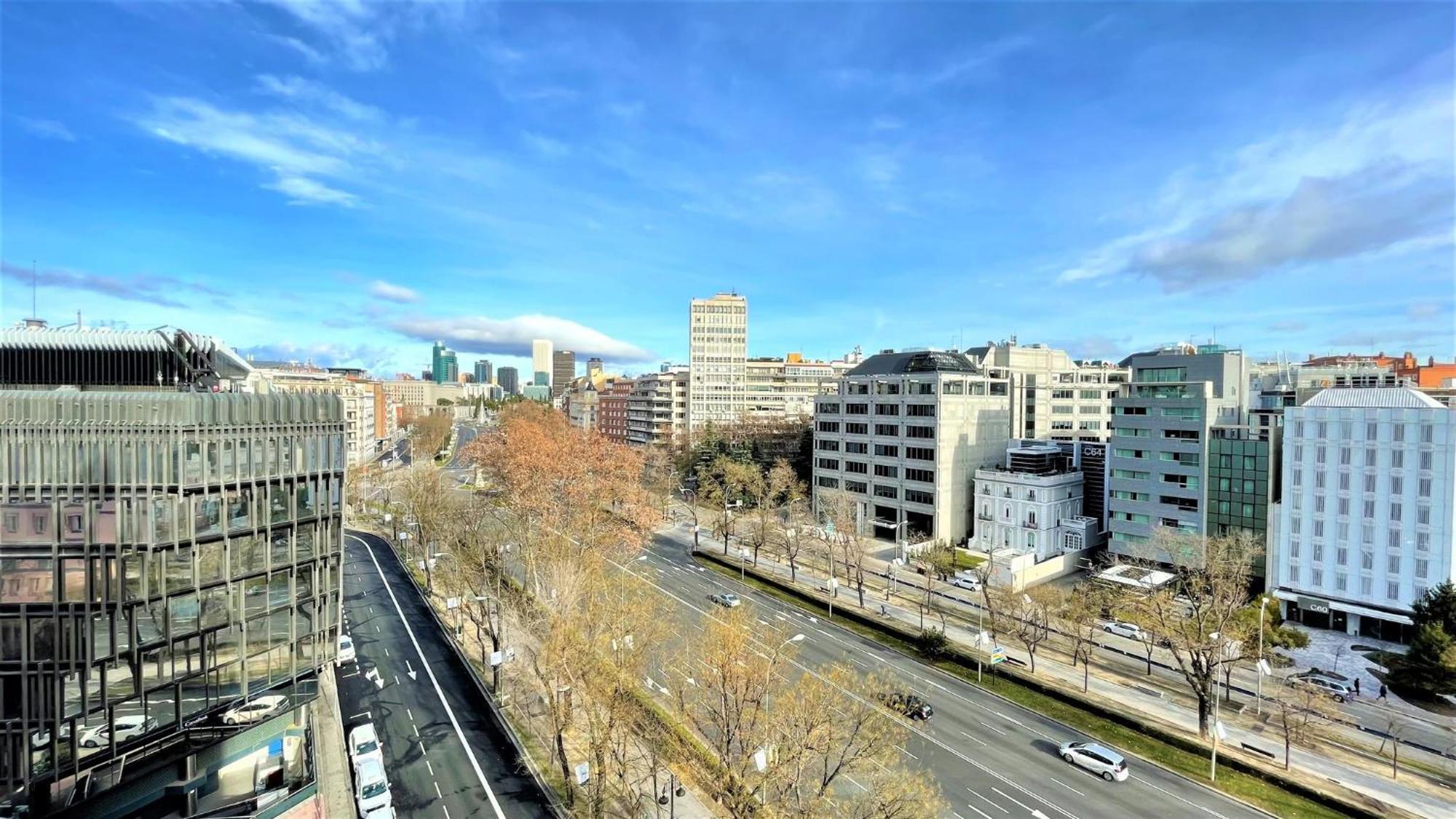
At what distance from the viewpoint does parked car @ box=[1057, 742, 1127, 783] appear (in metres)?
31.8

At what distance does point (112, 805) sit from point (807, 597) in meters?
44.8

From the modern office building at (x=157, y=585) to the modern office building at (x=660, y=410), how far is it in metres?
101

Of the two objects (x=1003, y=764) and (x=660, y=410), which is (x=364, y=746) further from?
(x=660, y=410)

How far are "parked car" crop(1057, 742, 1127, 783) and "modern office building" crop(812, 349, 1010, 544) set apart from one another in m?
39.2

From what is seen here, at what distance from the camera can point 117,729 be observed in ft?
→ 83.0

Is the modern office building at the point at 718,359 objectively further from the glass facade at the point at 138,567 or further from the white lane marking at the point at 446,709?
the glass facade at the point at 138,567

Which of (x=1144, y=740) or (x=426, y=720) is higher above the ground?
(x=1144, y=740)

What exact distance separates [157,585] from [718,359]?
122378mm

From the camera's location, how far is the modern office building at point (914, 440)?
75500 mm

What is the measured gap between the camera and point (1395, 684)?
133ft

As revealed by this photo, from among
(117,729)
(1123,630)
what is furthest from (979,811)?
(117,729)

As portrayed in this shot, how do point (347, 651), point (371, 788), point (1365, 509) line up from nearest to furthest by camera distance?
point (371, 788) < point (347, 651) < point (1365, 509)

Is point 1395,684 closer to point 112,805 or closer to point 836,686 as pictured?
point 836,686

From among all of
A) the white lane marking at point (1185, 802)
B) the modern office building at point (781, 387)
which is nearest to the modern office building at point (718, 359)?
the modern office building at point (781, 387)
